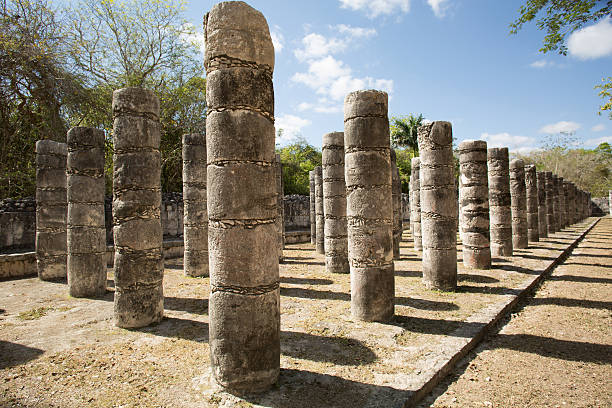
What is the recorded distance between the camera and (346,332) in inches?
222

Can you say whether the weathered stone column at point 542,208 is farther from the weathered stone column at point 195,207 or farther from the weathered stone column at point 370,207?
the weathered stone column at point 195,207

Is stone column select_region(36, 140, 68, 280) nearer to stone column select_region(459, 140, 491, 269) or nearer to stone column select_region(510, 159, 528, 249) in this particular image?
stone column select_region(459, 140, 491, 269)

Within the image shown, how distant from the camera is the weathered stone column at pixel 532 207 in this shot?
16250mm

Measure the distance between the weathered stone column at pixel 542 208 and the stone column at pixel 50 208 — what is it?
66.5 feet

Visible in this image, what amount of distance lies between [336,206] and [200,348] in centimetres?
618

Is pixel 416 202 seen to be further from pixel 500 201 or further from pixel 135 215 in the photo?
pixel 135 215

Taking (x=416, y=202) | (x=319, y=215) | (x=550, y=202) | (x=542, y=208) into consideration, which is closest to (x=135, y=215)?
(x=319, y=215)

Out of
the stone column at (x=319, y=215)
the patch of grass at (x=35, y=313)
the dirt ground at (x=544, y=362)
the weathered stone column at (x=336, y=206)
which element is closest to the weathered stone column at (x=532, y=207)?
the dirt ground at (x=544, y=362)

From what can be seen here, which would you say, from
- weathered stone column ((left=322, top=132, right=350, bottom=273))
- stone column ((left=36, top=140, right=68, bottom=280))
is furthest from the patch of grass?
weathered stone column ((left=322, top=132, right=350, bottom=273))

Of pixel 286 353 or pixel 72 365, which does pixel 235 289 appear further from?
pixel 72 365

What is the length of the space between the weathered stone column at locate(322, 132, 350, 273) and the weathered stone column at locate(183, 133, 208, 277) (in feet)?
11.4

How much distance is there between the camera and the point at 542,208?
19078 millimetres

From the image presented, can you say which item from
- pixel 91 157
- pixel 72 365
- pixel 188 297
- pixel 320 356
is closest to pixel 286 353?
pixel 320 356

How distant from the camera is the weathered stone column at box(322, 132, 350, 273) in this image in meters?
10.5
